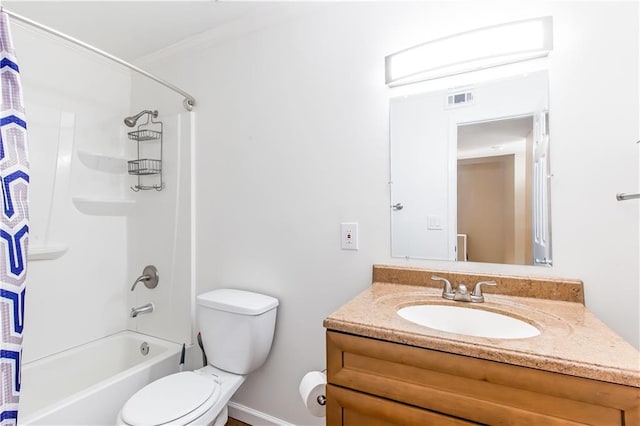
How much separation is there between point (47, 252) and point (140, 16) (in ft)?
4.73

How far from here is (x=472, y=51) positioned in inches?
46.7

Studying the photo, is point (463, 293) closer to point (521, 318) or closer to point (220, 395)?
point (521, 318)

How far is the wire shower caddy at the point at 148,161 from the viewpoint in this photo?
2059mm

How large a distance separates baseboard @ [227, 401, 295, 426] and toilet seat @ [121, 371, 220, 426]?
397 millimetres

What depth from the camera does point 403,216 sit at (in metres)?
1.37

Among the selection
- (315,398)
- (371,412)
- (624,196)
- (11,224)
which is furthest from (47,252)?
(624,196)

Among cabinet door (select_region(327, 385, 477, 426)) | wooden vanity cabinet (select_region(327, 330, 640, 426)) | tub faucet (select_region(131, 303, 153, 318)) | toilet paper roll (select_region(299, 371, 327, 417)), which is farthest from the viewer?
tub faucet (select_region(131, 303, 153, 318))

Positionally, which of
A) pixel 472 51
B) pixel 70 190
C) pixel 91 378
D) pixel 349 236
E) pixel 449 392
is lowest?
pixel 91 378

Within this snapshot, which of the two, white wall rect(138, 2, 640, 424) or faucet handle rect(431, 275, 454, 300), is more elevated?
white wall rect(138, 2, 640, 424)

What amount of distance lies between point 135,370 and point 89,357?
580 millimetres

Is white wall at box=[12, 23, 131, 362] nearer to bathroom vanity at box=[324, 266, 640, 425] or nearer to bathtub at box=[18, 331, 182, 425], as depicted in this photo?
bathtub at box=[18, 331, 182, 425]

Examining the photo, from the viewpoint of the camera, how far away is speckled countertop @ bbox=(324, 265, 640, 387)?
69 centimetres

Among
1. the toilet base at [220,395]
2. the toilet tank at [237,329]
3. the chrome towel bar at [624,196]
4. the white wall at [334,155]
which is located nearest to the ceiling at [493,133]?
the white wall at [334,155]

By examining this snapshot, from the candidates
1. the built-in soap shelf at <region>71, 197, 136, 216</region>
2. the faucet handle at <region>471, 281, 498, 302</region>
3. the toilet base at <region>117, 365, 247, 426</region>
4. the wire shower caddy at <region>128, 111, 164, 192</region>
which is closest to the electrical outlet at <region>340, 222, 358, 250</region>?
the faucet handle at <region>471, 281, 498, 302</region>
